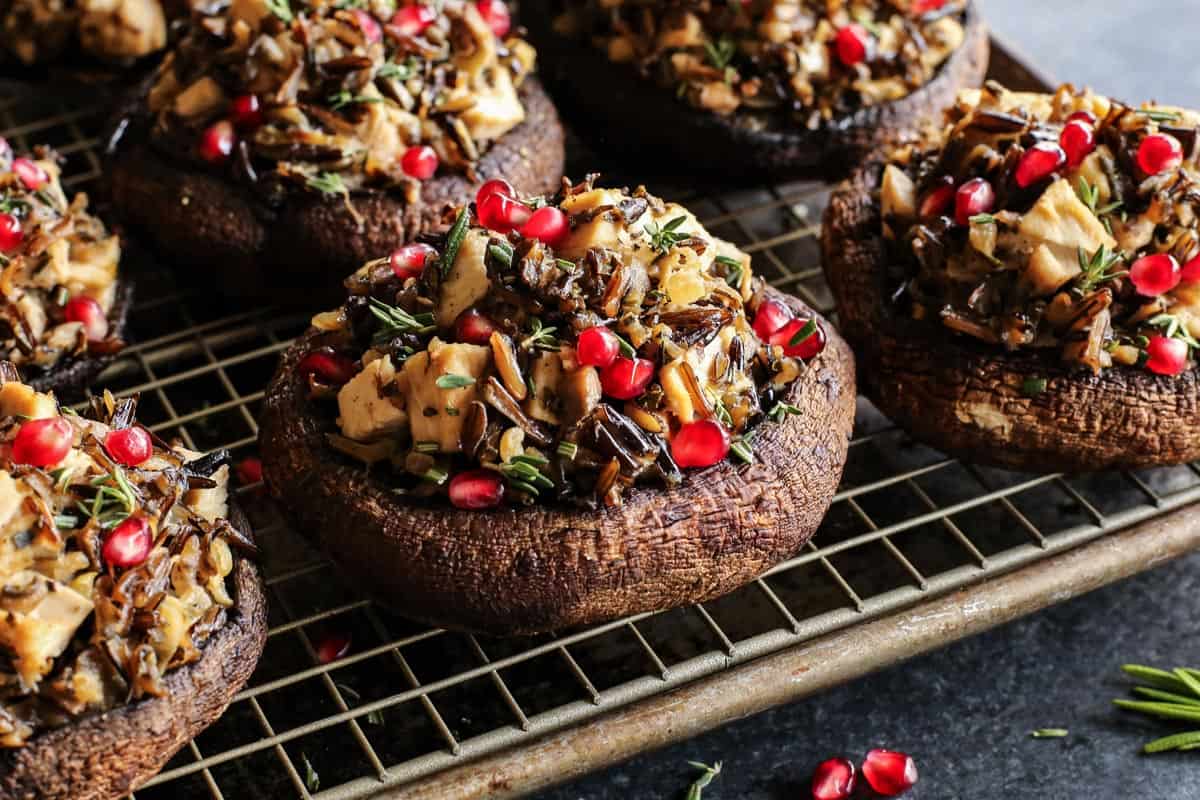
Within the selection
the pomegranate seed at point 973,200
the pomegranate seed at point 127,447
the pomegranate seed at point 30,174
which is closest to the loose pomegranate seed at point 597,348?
the pomegranate seed at point 127,447

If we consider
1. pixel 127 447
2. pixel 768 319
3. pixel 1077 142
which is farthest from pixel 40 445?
pixel 1077 142

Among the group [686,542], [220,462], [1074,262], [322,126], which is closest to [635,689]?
[686,542]

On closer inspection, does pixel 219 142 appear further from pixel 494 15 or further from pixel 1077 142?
pixel 1077 142

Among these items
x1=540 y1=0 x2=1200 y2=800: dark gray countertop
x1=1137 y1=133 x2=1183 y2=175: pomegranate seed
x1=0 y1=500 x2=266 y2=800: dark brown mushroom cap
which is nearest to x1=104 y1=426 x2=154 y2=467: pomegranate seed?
x1=0 y1=500 x2=266 y2=800: dark brown mushroom cap

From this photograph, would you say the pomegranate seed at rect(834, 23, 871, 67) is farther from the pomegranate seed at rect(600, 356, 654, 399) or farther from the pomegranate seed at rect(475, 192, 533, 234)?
the pomegranate seed at rect(600, 356, 654, 399)

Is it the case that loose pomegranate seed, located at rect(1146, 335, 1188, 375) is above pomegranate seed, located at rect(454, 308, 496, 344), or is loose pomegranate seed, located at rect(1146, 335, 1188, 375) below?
below

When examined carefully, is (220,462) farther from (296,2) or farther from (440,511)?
(296,2)

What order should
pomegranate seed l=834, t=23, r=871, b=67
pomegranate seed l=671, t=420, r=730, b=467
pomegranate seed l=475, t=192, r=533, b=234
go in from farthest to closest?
pomegranate seed l=834, t=23, r=871, b=67
pomegranate seed l=475, t=192, r=533, b=234
pomegranate seed l=671, t=420, r=730, b=467

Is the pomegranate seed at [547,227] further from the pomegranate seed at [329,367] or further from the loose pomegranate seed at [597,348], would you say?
the pomegranate seed at [329,367]
